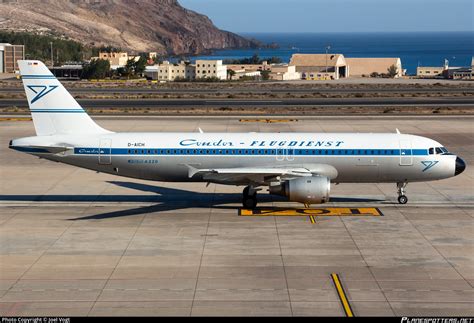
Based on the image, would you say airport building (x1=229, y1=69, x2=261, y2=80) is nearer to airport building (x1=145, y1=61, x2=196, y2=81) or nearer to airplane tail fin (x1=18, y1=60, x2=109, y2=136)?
airport building (x1=145, y1=61, x2=196, y2=81)

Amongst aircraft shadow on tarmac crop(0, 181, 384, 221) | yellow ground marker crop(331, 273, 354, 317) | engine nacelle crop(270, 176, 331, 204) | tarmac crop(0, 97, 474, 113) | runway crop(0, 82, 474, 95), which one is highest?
runway crop(0, 82, 474, 95)

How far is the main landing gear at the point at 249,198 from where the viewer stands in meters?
39.6

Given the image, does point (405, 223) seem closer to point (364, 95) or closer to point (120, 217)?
point (120, 217)

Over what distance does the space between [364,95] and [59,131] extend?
8331 cm

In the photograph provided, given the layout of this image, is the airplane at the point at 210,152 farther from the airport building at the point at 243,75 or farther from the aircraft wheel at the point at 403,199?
the airport building at the point at 243,75

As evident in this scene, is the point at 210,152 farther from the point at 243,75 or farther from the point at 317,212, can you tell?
the point at 243,75

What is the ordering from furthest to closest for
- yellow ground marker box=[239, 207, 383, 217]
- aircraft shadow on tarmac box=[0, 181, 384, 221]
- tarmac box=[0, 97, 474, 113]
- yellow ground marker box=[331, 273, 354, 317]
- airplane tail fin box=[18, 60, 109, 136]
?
tarmac box=[0, 97, 474, 113] → aircraft shadow on tarmac box=[0, 181, 384, 221] → airplane tail fin box=[18, 60, 109, 136] → yellow ground marker box=[239, 207, 383, 217] → yellow ground marker box=[331, 273, 354, 317]

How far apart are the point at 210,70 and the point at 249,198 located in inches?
5599

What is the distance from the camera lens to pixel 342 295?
2603cm

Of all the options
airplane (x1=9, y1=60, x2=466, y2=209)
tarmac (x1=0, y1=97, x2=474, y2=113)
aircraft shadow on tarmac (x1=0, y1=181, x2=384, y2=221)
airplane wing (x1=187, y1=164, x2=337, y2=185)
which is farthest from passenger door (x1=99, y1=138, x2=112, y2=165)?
tarmac (x1=0, y1=97, x2=474, y2=113)

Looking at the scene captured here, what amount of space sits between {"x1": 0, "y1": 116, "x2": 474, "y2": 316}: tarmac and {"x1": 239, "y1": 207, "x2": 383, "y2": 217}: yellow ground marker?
2.04 ft

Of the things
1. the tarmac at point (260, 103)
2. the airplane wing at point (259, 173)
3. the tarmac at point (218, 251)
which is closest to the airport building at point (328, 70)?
the tarmac at point (260, 103)

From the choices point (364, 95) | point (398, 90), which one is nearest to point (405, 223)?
point (364, 95)

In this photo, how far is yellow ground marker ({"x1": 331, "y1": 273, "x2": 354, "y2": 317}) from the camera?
80.2 ft
